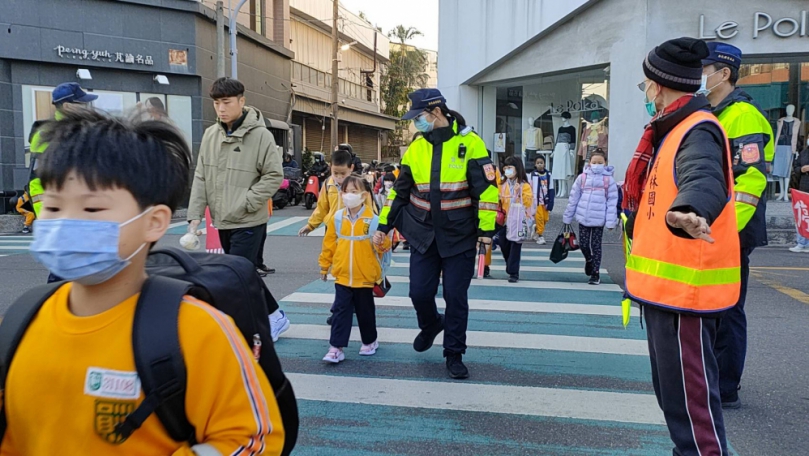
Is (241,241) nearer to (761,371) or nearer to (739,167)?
(739,167)

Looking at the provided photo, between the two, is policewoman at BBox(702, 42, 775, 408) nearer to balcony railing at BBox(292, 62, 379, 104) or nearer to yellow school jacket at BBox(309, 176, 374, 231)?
yellow school jacket at BBox(309, 176, 374, 231)

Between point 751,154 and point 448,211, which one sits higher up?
point 751,154

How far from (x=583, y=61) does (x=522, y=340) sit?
10.4 metres

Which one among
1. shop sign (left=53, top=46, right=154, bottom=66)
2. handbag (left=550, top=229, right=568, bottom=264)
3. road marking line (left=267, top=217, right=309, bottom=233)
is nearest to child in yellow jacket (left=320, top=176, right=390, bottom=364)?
handbag (left=550, top=229, right=568, bottom=264)

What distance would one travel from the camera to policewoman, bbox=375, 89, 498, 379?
16.0ft

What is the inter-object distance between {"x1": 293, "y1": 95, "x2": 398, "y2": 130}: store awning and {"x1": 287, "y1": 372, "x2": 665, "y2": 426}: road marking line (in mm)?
31140

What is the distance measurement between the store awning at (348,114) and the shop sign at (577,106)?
19.5 meters

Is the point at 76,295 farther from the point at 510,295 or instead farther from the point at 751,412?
the point at 510,295

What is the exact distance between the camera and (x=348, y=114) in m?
43.4

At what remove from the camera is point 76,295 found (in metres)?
1.69

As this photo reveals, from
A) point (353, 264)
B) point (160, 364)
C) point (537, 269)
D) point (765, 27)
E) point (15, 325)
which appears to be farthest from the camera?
point (765, 27)

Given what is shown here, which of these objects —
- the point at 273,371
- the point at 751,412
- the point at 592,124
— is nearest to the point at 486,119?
the point at 592,124

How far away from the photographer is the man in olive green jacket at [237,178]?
5215 millimetres

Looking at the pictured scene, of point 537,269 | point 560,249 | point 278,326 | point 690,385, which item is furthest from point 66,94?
point 537,269
